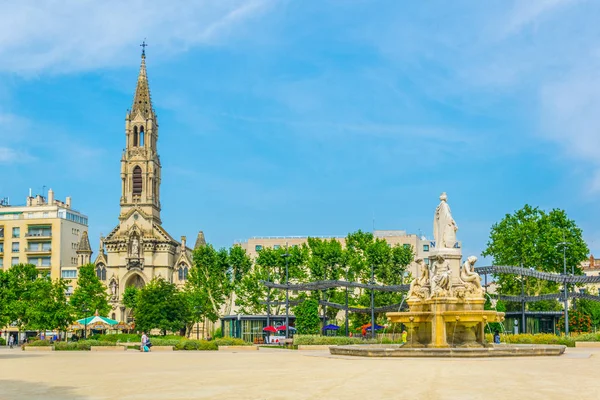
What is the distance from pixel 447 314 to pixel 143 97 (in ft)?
331

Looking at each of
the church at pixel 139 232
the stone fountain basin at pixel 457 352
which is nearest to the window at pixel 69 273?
the church at pixel 139 232

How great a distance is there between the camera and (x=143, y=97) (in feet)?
413

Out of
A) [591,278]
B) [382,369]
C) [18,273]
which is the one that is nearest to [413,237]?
[18,273]

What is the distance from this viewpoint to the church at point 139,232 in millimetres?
115812

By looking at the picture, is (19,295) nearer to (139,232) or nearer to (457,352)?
(139,232)

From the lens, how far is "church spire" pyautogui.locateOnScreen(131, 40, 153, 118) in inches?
4882

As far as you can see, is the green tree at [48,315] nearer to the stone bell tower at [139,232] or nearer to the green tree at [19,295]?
the green tree at [19,295]

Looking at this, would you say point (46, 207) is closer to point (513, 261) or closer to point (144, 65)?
point (144, 65)

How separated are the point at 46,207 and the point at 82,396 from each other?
11011cm

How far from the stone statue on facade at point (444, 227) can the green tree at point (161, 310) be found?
49.8 metres

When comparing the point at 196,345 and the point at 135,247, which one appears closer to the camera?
the point at 196,345

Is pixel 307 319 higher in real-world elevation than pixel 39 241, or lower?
lower

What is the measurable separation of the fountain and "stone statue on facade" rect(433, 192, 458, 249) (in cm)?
5

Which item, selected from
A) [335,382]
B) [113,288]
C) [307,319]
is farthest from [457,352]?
[113,288]
